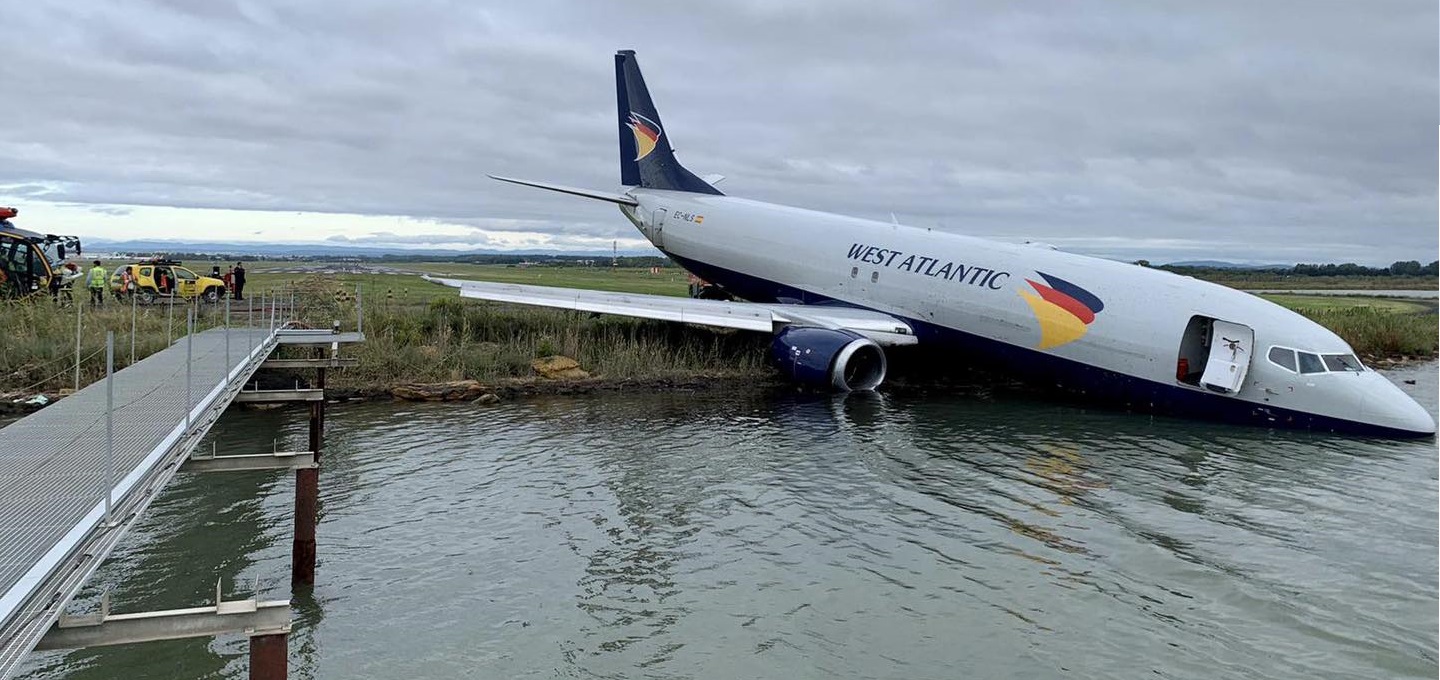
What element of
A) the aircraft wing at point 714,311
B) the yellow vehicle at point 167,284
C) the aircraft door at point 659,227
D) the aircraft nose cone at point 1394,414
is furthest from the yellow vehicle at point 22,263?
the aircraft nose cone at point 1394,414

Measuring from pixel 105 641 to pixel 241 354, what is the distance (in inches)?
451

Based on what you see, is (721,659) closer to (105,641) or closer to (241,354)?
(105,641)

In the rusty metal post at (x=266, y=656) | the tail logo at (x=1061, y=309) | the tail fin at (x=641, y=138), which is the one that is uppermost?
the tail fin at (x=641, y=138)

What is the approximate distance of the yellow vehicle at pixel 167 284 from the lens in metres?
34.8

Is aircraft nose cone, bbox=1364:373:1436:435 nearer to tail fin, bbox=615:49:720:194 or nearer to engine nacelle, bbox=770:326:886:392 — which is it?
engine nacelle, bbox=770:326:886:392

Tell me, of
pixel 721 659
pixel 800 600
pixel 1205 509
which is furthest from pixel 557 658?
pixel 1205 509

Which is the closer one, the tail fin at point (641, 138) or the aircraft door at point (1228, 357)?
the aircraft door at point (1228, 357)

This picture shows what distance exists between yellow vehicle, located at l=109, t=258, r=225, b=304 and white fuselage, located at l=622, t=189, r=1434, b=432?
1865cm

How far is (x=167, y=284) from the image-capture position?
3516 cm

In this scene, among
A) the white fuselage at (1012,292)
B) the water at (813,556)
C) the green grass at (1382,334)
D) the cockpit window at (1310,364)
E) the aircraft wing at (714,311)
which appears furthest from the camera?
the green grass at (1382,334)

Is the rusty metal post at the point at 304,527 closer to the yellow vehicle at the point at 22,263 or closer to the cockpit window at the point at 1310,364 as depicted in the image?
the cockpit window at the point at 1310,364

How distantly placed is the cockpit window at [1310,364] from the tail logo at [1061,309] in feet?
12.3

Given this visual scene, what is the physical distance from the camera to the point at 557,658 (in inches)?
357

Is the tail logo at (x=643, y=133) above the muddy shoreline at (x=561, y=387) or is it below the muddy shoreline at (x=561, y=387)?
above
